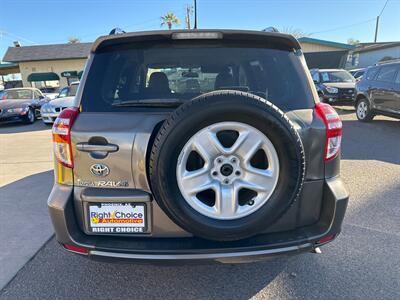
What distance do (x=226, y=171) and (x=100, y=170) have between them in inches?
30.9

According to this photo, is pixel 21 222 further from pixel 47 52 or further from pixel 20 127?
pixel 47 52

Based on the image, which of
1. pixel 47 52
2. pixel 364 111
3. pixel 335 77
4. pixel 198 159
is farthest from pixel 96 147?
pixel 47 52

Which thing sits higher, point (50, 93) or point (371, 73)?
point (371, 73)

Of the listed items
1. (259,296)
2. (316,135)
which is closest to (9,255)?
(259,296)

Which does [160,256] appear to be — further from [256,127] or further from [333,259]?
[333,259]

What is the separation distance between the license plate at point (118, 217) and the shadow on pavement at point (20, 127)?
32.8ft

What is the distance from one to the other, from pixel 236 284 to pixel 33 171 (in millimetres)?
4581

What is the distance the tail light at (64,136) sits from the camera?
1.94 meters

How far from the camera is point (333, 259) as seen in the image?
8.73 ft

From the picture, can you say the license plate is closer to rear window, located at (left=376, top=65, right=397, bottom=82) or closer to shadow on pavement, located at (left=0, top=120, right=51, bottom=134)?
rear window, located at (left=376, top=65, right=397, bottom=82)

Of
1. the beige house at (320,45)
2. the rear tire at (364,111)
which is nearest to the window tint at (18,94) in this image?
the rear tire at (364,111)

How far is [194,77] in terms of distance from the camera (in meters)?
2.37

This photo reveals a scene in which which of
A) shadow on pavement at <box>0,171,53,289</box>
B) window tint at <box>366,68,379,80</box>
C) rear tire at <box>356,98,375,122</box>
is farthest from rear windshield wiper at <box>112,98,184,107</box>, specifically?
window tint at <box>366,68,379,80</box>

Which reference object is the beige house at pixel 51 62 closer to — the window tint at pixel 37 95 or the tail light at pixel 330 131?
the window tint at pixel 37 95
